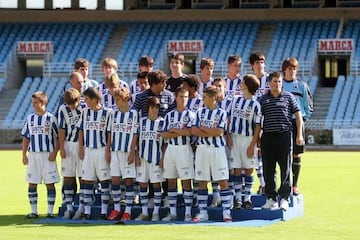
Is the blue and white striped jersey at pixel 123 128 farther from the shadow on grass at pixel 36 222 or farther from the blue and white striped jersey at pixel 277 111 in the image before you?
the blue and white striped jersey at pixel 277 111

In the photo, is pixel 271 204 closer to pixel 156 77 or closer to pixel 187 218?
pixel 187 218

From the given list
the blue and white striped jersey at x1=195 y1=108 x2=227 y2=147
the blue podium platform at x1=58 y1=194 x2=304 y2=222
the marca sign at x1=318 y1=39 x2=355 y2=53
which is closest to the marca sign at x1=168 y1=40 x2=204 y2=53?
the marca sign at x1=318 y1=39 x2=355 y2=53

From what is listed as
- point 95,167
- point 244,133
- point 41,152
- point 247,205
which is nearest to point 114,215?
point 95,167

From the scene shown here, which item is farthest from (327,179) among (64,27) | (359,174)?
(64,27)

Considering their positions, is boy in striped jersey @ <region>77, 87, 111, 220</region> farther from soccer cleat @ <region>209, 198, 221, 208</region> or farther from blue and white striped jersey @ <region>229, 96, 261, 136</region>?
blue and white striped jersey @ <region>229, 96, 261, 136</region>

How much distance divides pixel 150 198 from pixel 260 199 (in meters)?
1.66

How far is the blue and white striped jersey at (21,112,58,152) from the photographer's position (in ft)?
50.5

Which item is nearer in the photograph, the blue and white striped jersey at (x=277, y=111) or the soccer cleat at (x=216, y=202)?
the blue and white striped jersey at (x=277, y=111)

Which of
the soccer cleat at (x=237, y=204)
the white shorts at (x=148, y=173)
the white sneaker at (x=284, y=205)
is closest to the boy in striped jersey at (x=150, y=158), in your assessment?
the white shorts at (x=148, y=173)

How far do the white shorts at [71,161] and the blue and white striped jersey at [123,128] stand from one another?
2.20 ft

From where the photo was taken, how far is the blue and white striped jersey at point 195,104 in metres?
14.9

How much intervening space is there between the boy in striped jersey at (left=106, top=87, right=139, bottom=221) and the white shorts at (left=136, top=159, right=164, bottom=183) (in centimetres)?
9

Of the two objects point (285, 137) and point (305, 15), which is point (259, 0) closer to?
point (305, 15)

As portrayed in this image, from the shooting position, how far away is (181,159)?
14.6 metres
